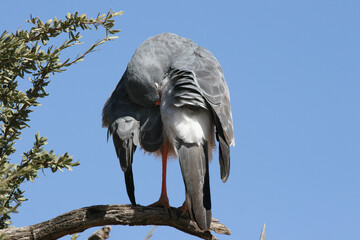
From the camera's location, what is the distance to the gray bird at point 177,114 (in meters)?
4.14

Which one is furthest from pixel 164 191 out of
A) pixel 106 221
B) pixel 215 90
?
pixel 215 90

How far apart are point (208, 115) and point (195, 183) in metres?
0.59

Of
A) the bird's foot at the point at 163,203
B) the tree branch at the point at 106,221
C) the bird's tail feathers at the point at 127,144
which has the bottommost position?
the tree branch at the point at 106,221

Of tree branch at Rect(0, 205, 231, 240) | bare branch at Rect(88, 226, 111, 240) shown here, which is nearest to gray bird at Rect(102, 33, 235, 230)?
tree branch at Rect(0, 205, 231, 240)

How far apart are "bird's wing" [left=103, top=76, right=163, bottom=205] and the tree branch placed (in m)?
0.17

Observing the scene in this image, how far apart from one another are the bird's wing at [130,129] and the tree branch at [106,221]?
167 mm

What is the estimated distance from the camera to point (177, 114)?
14.0 feet

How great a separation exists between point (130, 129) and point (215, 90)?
0.78 m

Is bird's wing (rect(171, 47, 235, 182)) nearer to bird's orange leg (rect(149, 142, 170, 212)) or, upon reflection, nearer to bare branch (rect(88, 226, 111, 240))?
bird's orange leg (rect(149, 142, 170, 212))

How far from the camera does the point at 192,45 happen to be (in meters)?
5.00

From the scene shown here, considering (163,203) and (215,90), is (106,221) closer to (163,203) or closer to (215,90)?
(163,203)

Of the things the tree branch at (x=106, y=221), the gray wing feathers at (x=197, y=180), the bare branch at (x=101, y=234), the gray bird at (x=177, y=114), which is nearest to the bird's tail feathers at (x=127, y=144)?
the gray bird at (x=177, y=114)

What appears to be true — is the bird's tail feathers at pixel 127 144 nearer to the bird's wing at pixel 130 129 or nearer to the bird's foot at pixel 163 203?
the bird's wing at pixel 130 129

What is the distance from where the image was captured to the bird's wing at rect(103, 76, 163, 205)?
4.37m
